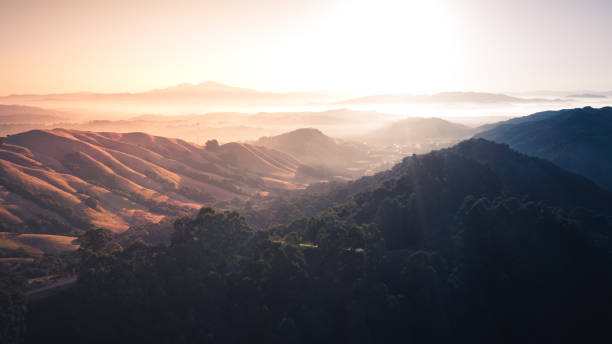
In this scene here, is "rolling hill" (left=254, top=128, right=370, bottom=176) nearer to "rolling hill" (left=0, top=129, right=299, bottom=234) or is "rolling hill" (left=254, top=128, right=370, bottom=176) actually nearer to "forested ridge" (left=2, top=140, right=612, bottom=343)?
"rolling hill" (left=0, top=129, right=299, bottom=234)

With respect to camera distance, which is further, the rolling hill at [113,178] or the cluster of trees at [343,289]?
the rolling hill at [113,178]

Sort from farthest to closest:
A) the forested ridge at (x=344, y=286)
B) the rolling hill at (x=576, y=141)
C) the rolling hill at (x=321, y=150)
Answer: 1. the rolling hill at (x=321, y=150)
2. the rolling hill at (x=576, y=141)
3. the forested ridge at (x=344, y=286)

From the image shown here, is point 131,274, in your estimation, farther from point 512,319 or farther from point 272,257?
point 512,319

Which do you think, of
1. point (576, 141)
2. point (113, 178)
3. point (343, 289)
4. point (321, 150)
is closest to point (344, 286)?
point (343, 289)

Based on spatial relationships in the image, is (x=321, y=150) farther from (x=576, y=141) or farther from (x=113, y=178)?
(x=113, y=178)

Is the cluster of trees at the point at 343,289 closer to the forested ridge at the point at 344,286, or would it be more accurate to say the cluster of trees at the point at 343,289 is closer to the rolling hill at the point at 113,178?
the forested ridge at the point at 344,286

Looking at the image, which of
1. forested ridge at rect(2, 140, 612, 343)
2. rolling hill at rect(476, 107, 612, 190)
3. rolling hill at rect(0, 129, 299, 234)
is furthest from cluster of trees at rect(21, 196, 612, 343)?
rolling hill at rect(476, 107, 612, 190)

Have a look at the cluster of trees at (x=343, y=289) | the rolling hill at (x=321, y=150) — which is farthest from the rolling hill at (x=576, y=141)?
the cluster of trees at (x=343, y=289)

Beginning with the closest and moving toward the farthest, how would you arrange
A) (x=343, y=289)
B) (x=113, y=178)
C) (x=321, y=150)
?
(x=343, y=289) < (x=113, y=178) < (x=321, y=150)
